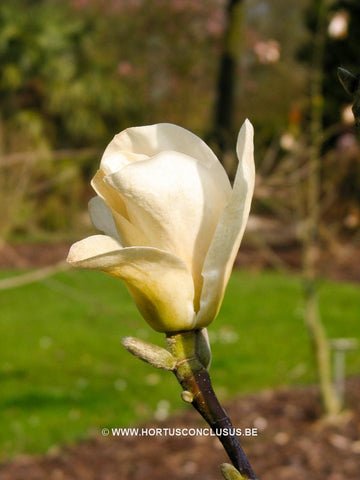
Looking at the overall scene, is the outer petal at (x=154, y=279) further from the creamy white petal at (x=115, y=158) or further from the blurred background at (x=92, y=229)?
the blurred background at (x=92, y=229)

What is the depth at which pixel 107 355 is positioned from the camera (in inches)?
215

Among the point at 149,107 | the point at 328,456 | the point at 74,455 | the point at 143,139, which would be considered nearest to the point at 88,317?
the point at 74,455

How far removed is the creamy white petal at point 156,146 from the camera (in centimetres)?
48

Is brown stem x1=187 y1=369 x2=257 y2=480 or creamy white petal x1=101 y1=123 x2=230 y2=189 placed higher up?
creamy white petal x1=101 y1=123 x2=230 y2=189

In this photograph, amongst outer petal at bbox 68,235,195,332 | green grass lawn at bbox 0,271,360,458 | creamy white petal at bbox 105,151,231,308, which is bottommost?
green grass lawn at bbox 0,271,360,458

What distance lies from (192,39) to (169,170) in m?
14.8

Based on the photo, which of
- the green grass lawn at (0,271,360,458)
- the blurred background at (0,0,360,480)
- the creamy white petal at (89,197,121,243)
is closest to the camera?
the creamy white petal at (89,197,121,243)

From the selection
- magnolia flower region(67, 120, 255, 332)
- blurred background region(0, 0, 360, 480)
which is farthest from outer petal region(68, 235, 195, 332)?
blurred background region(0, 0, 360, 480)

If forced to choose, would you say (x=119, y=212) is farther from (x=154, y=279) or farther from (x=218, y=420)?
(x=218, y=420)

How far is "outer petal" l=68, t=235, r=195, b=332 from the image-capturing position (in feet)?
1.45

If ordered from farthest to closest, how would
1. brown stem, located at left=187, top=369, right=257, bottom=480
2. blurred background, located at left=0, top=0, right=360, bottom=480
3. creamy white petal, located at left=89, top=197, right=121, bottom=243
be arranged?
1. blurred background, located at left=0, top=0, right=360, bottom=480
2. creamy white petal, located at left=89, top=197, right=121, bottom=243
3. brown stem, located at left=187, top=369, right=257, bottom=480

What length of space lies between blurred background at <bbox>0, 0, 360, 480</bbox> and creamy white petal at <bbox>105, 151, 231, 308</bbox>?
4.3 inches

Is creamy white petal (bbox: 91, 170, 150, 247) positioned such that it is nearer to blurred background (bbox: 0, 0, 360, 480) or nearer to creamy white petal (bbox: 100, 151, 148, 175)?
creamy white petal (bbox: 100, 151, 148, 175)

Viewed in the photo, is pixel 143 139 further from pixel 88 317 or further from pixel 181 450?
pixel 88 317
